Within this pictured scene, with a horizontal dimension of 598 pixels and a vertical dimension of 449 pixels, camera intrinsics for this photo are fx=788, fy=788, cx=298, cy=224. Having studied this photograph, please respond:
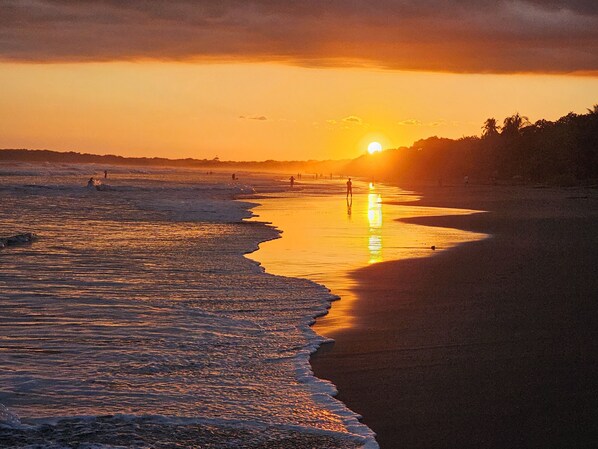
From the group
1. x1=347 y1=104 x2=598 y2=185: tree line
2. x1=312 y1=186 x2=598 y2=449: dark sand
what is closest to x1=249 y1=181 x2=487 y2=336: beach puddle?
x1=312 y1=186 x2=598 y2=449: dark sand

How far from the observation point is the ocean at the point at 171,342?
23.1 ft

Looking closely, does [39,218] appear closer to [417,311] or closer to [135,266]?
[135,266]

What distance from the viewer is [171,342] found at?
33.4ft

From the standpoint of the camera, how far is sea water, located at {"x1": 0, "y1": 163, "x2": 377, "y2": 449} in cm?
700

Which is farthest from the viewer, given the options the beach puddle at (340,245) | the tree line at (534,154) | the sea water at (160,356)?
the tree line at (534,154)

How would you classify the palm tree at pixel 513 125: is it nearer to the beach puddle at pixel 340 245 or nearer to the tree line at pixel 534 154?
the tree line at pixel 534 154

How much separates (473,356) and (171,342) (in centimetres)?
382

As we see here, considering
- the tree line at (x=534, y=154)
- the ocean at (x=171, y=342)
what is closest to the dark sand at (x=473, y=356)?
the ocean at (x=171, y=342)

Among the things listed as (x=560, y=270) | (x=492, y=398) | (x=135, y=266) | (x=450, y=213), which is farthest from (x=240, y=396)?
(x=450, y=213)

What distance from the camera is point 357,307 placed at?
43.4 ft

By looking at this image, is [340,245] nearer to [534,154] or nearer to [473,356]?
[473,356]

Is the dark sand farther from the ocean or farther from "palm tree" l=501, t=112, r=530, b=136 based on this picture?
"palm tree" l=501, t=112, r=530, b=136

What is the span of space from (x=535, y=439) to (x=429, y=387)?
170 centimetres

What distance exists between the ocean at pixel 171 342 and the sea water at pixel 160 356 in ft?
0.07
